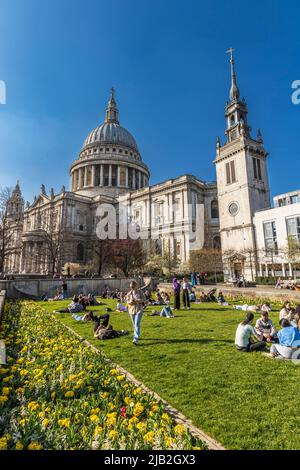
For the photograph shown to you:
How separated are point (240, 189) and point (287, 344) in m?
36.6

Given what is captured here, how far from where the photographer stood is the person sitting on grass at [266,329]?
8.24 metres

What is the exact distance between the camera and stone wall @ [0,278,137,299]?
22938mm

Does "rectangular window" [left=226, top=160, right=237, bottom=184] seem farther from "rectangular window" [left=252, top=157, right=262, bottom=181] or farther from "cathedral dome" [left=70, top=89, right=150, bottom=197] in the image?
"cathedral dome" [left=70, top=89, right=150, bottom=197]

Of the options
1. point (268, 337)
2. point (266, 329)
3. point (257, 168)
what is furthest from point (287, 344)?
point (257, 168)

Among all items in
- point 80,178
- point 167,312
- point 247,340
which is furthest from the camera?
point 80,178

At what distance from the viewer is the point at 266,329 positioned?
8.50 m

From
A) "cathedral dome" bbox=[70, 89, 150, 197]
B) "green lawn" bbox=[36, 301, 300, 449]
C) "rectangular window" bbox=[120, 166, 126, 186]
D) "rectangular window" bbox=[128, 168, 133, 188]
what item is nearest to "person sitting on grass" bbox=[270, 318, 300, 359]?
"green lawn" bbox=[36, 301, 300, 449]

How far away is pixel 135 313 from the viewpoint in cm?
873

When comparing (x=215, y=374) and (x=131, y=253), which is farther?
(x=131, y=253)

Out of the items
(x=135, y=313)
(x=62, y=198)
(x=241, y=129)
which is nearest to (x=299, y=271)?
(x=241, y=129)

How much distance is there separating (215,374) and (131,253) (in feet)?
131

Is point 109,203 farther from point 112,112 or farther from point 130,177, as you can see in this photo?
point 112,112

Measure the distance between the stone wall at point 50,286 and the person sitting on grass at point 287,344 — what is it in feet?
70.4
